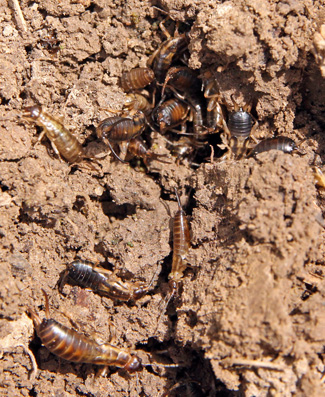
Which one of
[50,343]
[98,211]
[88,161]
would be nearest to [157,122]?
[88,161]

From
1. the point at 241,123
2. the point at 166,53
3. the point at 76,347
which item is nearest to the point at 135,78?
the point at 166,53

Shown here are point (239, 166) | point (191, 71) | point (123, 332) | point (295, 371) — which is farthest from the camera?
point (191, 71)

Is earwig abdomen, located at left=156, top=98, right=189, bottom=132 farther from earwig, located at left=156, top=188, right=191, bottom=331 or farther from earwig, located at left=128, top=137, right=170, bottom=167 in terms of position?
earwig, located at left=156, top=188, right=191, bottom=331

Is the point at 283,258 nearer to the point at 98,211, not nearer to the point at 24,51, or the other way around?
the point at 98,211

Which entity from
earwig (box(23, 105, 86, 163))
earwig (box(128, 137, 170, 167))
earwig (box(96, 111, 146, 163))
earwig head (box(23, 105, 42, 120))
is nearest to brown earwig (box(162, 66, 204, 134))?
earwig (box(96, 111, 146, 163))

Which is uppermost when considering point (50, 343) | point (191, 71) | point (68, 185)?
point (191, 71)

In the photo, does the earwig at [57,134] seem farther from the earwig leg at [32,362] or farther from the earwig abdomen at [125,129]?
the earwig leg at [32,362]

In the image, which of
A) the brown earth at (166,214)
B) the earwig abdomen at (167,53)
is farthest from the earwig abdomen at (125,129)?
the earwig abdomen at (167,53)
